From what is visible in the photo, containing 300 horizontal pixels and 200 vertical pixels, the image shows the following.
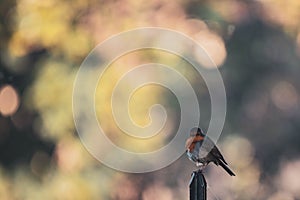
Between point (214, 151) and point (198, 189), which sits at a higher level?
point (198, 189)

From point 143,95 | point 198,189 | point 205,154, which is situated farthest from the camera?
point 143,95

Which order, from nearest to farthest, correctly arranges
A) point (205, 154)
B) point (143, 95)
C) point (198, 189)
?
point (198, 189), point (205, 154), point (143, 95)

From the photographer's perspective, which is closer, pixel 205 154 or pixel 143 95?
pixel 205 154

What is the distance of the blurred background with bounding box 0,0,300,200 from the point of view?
487 centimetres

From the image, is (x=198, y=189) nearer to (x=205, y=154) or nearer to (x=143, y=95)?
(x=205, y=154)

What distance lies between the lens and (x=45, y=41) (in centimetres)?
496

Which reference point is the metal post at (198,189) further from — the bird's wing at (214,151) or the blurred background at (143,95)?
the blurred background at (143,95)

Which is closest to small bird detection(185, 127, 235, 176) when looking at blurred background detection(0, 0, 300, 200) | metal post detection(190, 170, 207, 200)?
metal post detection(190, 170, 207, 200)

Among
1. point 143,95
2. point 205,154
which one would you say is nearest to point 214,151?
point 205,154

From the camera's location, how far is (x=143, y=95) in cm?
486

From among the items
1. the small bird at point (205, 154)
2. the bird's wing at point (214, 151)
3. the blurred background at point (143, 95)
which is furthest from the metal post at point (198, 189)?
the blurred background at point (143, 95)

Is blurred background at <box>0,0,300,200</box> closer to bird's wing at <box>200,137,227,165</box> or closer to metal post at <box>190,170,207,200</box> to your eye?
bird's wing at <box>200,137,227,165</box>

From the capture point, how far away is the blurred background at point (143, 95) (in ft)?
16.0

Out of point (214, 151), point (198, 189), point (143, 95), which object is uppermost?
point (198, 189)
